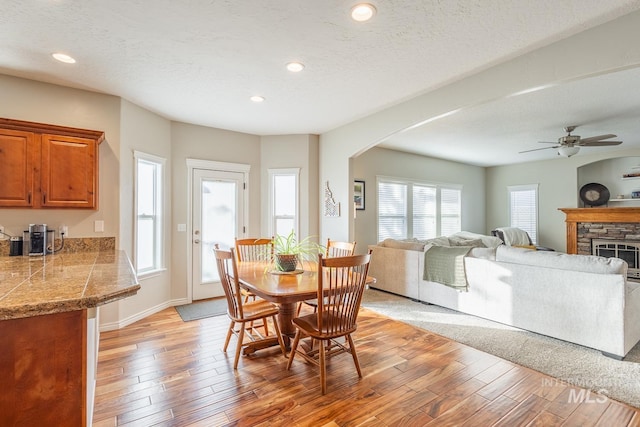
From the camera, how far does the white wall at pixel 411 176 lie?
6082mm

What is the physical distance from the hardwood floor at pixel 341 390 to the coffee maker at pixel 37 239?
1117 millimetres

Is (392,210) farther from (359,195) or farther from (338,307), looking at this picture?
(338,307)

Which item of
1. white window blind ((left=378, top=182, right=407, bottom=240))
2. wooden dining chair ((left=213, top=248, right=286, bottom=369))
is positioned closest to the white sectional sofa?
white window blind ((left=378, top=182, right=407, bottom=240))

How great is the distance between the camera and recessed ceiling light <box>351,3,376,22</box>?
2.04 metres

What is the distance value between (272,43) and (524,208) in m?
8.04

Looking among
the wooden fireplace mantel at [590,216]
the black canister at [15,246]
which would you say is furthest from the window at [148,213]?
the wooden fireplace mantel at [590,216]

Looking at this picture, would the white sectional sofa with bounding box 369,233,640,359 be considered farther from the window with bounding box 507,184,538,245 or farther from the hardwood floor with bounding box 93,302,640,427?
the window with bounding box 507,184,538,245

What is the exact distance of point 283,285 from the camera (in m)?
2.48

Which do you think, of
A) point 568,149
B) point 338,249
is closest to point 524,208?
point 568,149

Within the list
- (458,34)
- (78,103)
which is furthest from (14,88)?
(458,34)

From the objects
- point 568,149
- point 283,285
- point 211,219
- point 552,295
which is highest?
point 568,149

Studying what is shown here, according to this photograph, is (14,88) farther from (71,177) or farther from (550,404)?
(550,404)

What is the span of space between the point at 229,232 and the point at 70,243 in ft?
6.76

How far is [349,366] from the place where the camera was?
2.67 m
